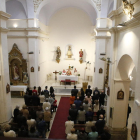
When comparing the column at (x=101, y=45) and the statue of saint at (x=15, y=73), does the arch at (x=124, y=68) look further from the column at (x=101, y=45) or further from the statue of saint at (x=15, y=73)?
the statue of saint at (x=15, y=73)

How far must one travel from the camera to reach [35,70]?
12.9m

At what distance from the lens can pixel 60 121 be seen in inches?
330

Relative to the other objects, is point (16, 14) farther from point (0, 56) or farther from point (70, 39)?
point (0, 56)

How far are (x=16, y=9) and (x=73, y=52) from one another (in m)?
7.56

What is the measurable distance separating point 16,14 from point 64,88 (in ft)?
26.9

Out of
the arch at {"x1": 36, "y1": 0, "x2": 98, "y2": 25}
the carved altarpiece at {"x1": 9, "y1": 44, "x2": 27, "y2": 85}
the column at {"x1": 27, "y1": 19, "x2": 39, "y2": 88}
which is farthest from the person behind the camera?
the arch at {"x1": 36, "y1": 0, "x2": 98, "y2": 25}

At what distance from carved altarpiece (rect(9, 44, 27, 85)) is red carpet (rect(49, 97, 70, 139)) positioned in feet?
14.6

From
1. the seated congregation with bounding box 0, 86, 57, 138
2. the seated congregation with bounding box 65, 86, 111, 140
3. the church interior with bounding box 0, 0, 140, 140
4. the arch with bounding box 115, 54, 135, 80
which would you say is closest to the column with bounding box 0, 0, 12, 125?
the church interior with bounding box 0, 0, 140, 140

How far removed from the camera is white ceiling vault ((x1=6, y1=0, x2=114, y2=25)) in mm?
11914

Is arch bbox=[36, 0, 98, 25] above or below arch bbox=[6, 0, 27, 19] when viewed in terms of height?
above

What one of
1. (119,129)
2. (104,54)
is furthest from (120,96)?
(104,54)

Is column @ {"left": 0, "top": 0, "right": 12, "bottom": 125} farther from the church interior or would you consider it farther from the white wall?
the white wall

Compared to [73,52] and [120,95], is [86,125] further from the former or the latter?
[73,52]

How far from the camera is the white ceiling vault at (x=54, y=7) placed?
11.9 m
